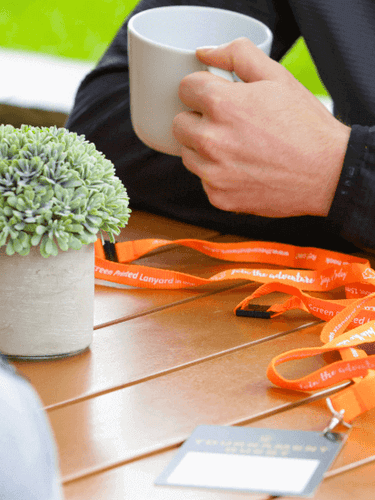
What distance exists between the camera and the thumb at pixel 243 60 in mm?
767

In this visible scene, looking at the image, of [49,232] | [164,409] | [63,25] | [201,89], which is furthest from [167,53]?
[63,25]

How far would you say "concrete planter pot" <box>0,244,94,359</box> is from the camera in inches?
24.3

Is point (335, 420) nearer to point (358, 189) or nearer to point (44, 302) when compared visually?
point (44, 302)

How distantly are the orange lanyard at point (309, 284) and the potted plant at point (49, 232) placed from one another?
0.18 m

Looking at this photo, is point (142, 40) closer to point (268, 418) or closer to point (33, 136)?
point (33, 136)

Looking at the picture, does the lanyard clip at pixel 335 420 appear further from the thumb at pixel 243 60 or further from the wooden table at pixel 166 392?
the thumb at pixel 243 60

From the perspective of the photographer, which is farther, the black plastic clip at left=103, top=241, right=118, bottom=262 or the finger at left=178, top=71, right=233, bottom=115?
the black plastic clip at left=103, top=241, right=118, bottom=262

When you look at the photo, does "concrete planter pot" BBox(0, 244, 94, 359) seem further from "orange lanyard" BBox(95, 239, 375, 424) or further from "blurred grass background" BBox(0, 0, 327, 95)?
"blurred grass background" BBox(0, 0, 327, 95)

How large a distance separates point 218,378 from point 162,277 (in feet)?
0.71

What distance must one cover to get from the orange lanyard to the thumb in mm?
206

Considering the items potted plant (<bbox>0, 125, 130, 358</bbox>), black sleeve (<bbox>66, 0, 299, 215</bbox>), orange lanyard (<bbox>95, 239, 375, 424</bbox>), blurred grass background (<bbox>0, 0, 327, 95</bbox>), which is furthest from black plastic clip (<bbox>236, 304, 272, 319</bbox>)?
blurred grass background (<bbox>0, 0, 327, 95</bbox>)

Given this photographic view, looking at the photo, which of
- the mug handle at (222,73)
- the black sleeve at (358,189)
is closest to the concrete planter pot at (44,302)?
the mug handle at (222,73)

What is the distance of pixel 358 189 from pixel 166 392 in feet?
1.35

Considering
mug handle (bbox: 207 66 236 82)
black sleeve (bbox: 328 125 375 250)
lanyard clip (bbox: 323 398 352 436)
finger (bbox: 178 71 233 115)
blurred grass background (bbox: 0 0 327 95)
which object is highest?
mug handle (bbox: 207 66 236 82)
